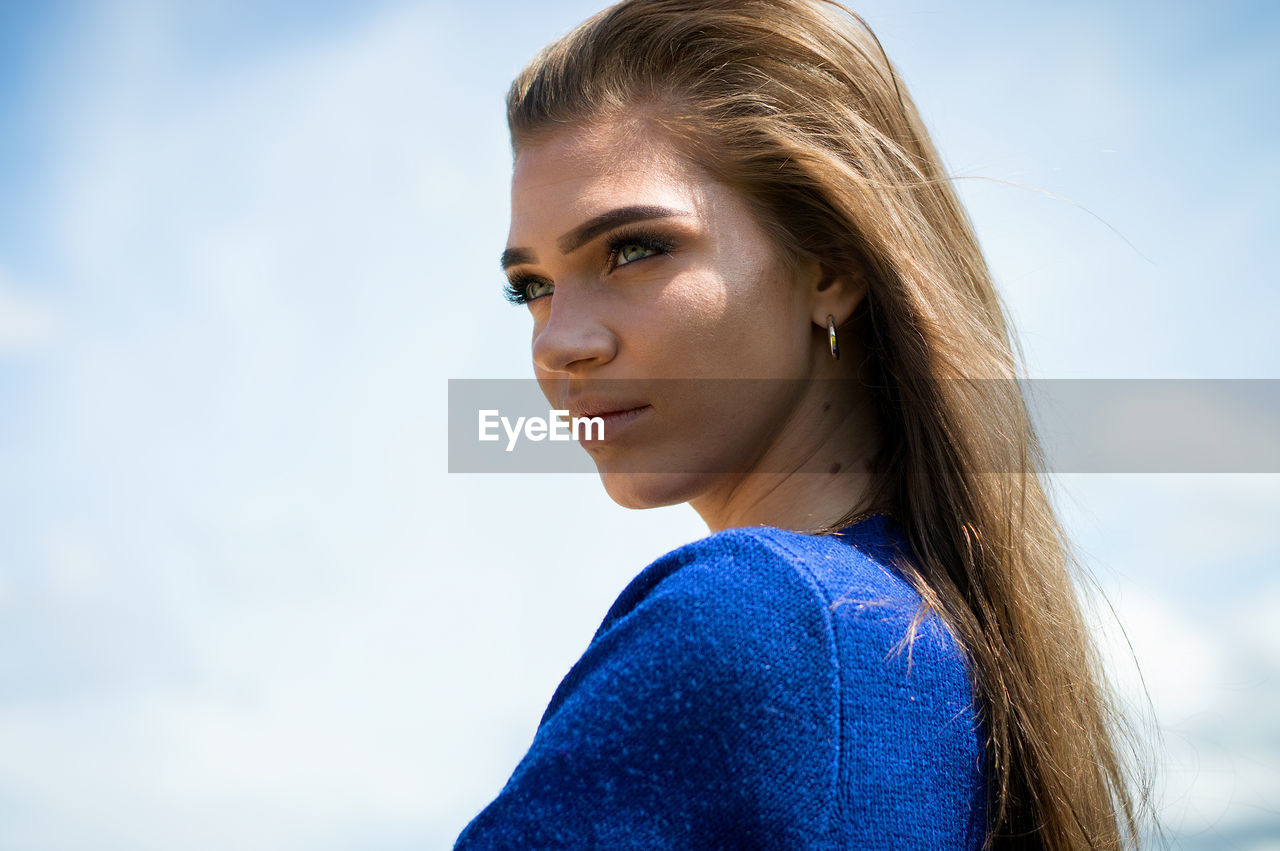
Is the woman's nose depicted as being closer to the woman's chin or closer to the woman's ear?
the woman's chin

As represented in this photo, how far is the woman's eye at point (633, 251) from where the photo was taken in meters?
2.03

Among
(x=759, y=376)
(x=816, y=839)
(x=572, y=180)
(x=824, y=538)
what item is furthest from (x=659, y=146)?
(x=816, y=839)

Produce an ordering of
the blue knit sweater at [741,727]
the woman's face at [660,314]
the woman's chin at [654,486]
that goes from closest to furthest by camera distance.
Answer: the blue knit sweater at [741,727]
the woman's face at [660,314]
the woman's chin at [654,486]

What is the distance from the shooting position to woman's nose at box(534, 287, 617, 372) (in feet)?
6.72

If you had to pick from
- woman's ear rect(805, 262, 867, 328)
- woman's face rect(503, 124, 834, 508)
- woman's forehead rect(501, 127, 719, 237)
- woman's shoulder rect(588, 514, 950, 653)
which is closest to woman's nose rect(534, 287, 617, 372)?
woman's face rect(503, 124, 834, 508)

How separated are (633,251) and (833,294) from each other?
39 cm

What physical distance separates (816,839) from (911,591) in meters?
0.43

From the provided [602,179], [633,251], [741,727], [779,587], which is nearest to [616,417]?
[633,251]

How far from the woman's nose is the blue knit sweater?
0.57 m

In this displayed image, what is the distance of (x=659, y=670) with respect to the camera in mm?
1451

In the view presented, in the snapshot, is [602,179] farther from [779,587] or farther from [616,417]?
[779,587]

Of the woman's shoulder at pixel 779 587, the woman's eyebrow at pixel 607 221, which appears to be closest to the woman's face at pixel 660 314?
the woman's eyebrow at pixel 607 221

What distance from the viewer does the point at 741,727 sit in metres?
1.42

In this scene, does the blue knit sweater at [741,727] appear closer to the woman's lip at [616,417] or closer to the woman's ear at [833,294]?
the woman's lip at [616,417]
